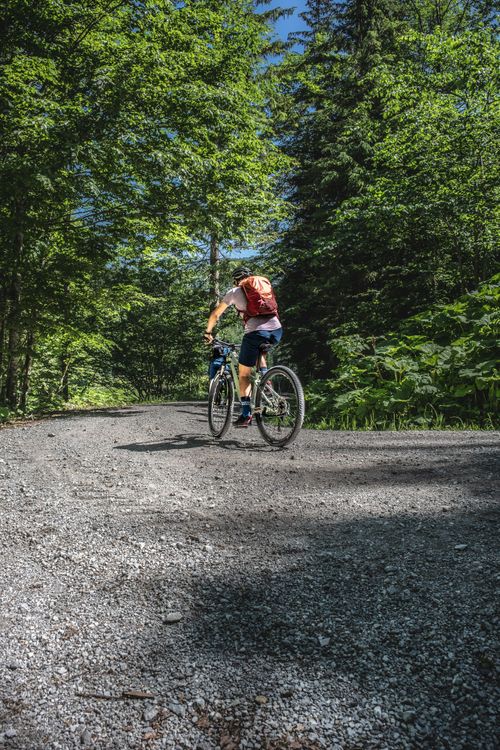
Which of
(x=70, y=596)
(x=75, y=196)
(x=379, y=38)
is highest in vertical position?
(x=379, y=38)

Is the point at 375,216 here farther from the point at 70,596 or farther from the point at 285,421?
the point at 70,596

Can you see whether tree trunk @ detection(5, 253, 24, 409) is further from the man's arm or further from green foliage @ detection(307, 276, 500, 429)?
green foliage @ detection(307, 276, 500, 429)

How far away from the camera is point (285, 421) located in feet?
17.8

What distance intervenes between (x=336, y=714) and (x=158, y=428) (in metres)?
6.17

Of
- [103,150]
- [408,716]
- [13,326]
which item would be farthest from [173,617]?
[13,326]

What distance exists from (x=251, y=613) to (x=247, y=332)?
13.1ft

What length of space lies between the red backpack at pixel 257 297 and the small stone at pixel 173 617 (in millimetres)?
3923

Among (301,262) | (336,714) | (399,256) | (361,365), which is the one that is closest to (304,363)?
(301,262)

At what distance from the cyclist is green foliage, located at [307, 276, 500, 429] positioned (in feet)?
7.08

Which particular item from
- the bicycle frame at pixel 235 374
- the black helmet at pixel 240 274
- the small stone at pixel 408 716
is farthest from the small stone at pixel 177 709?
the black helmet at pixel 240 274

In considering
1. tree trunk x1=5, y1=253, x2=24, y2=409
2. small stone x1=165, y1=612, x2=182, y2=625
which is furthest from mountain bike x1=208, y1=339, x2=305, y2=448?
tree trunk x1=5, y1=253, x2=24, y2=409

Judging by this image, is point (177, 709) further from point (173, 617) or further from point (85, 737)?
point (173, 617)

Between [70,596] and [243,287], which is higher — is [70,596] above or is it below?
below

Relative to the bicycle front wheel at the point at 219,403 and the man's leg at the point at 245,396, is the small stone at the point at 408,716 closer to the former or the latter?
the man's leg at the point at 245,396
